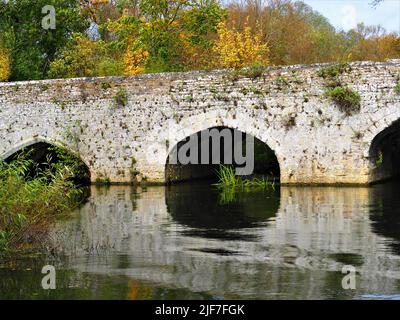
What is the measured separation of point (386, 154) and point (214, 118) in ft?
18.0

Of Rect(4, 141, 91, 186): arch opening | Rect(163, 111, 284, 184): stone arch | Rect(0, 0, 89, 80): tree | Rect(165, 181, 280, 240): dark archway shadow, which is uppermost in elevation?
Rect(0, 0, 89, 80): tree

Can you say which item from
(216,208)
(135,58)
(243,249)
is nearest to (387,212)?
(216,208)

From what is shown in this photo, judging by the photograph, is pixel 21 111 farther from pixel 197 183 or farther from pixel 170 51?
pixel 170 51

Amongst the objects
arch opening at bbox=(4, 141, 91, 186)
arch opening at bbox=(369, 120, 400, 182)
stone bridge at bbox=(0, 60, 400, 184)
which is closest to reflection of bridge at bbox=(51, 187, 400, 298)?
stone bridge at bbox=(0, 60, 400, 184)

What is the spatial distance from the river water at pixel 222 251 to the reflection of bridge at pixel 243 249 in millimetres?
14

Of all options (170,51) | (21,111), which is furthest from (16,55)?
(21,111)

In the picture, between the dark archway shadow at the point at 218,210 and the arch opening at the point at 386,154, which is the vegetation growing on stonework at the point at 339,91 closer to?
the arch opening at the point at 386,154

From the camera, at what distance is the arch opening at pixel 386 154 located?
→ 2047 centimetres

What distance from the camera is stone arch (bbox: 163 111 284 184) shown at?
21.1m

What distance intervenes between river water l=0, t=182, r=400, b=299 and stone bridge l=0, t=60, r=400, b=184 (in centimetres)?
277

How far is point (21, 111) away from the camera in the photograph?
966 inches

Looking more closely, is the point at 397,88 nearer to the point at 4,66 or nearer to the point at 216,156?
the point at 216,156

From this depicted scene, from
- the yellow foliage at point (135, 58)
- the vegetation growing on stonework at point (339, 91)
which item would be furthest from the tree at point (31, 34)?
the vegetation growing on stonework at point (339, 91)

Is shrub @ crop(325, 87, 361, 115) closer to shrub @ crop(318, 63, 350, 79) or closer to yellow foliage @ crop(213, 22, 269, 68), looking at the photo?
shrub @ crop(318, 63, 350, 79)
